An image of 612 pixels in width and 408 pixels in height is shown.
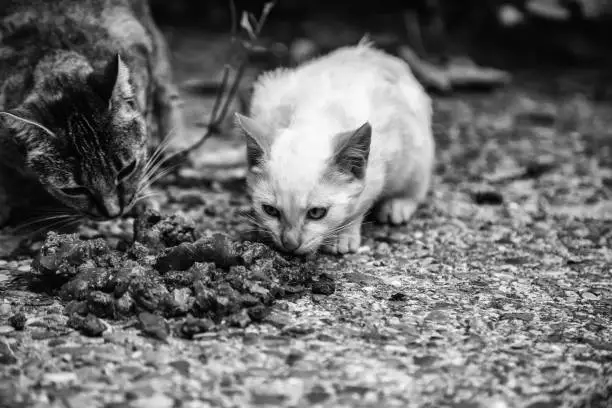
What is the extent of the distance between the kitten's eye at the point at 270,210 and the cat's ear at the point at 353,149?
31cm

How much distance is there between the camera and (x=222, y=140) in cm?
506

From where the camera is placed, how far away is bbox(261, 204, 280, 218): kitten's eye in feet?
9.65

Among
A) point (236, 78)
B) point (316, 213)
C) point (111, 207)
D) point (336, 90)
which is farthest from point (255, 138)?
point (236, 78)

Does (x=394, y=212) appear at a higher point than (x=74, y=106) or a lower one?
lower

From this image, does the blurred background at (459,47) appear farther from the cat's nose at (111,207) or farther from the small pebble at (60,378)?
the small pebble at (60,378)

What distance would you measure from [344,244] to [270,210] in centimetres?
47

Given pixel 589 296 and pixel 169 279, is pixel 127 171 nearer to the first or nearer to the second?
pixel 169 279

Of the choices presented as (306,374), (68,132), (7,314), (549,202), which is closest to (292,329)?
(306,374)

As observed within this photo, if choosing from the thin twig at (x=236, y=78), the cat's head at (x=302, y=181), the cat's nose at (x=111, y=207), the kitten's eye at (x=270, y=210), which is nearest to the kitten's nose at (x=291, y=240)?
the cat's head at (x=302, y=181)

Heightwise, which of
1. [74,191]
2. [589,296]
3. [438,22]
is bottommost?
[589,296]

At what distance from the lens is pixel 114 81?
3096mm

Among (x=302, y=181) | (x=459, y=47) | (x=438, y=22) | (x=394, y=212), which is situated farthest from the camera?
(x=459, y=47)

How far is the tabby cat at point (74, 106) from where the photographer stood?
314 centimetres

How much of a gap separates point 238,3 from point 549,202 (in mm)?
4930
